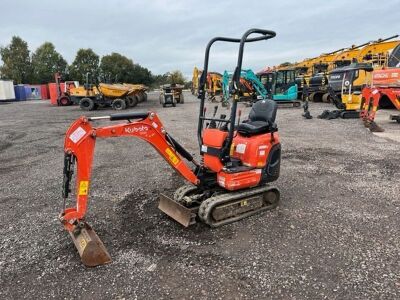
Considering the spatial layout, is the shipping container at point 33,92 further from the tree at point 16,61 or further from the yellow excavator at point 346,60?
the yellow excavator at point 346,60

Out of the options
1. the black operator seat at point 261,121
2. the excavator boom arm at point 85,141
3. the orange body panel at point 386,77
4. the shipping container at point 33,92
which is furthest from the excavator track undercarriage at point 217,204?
the shipping container at point 33,92

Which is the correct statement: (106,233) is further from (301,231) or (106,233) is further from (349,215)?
(349,215)

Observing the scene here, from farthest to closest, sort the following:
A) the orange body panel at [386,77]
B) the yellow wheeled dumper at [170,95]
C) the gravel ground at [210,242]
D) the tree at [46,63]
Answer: the tree at [46,63], the yellow wheeled dumper at [170,95], the orange body panel at [386,77], the gravel ground at [210,242]

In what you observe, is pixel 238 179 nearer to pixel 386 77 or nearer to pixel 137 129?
pixel 137 129

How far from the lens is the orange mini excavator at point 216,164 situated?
4.08 metres

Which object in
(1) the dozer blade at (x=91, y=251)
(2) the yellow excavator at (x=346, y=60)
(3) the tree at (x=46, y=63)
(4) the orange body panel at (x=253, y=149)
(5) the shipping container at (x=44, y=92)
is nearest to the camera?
(1) the dozer blade at (x=91, y=251)

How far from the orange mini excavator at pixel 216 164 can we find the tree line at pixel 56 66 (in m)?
59.1

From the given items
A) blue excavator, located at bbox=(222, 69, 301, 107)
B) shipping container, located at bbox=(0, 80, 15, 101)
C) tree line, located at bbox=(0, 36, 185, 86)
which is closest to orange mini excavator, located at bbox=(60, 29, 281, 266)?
blue excavator, located at bbox=(222, 69, 301, 107)

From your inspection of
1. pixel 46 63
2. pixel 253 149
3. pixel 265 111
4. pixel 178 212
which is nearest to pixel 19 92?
pixel 46 63

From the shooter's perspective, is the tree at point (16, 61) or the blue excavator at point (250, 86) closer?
the blue excavator at point (250, 86)

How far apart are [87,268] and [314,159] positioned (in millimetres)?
5974

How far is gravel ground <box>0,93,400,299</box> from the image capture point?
11.2 ft

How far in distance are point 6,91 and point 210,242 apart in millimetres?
44461

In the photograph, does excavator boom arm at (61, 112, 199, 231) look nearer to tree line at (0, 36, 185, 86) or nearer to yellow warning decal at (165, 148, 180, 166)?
yellow warning decal at (165, 148, 180, 166)
